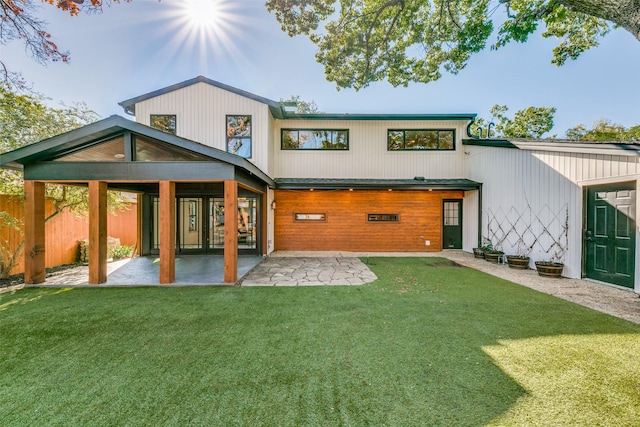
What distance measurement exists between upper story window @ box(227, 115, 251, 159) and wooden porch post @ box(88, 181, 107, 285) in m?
4.26

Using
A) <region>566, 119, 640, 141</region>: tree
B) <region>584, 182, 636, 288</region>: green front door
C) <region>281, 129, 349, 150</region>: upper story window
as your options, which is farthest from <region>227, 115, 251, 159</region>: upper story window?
<region>566, 119, 640, 141</region>: tree

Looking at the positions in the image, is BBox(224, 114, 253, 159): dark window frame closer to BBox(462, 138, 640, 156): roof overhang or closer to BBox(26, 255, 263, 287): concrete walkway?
BBox(26, 255, 263, 287): concrete walkway

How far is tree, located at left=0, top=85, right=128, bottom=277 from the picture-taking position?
245 inches

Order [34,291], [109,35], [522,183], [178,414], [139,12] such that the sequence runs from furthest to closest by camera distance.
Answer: [109,35] → [139,12] → [522,183] → [34,291] → [178,414]

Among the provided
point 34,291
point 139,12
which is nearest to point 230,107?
point 139,12

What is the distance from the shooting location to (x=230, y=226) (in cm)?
549

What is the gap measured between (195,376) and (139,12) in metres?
11.0

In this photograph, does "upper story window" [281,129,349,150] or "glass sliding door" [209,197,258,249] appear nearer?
"glass sliding door" [209,197,258,249]

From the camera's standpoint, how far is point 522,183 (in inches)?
292

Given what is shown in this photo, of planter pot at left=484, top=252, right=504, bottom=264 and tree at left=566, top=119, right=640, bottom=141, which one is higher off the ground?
tree at left=566, top=119, right=640, bottom=141

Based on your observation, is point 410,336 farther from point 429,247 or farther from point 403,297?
point 429,247

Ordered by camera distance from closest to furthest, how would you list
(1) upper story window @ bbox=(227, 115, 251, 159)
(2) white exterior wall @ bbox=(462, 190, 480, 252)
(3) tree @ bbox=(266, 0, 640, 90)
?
(3) tree @ bbox=(266, 0, 640, 90)
(1) upper story window @ bbox=(227, 115, 251, 159)
(2) white exterior wall @ bbox=(462, 190, 480, 252)

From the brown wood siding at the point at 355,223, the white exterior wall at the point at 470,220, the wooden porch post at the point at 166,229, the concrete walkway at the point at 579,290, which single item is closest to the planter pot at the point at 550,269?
the concrete walkway at the point at 579,290

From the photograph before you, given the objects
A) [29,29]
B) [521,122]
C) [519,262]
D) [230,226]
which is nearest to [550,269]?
[519,262]
